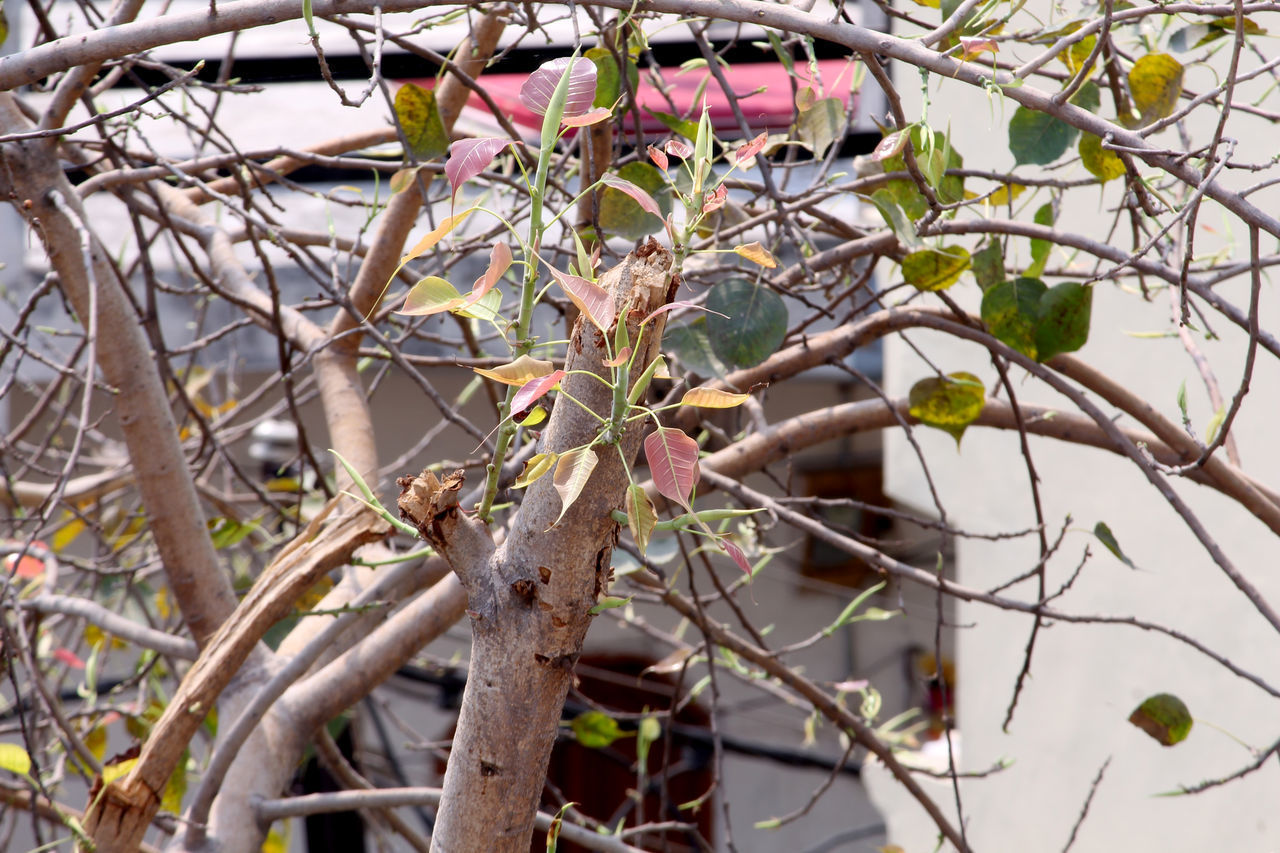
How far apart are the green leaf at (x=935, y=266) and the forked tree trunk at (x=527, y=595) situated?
34cm

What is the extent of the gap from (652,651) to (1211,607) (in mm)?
1670

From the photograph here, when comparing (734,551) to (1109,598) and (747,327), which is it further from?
(1109,598)

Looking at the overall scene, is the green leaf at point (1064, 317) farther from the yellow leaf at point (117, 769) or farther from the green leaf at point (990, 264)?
the yellow leaf at point (117, 769)

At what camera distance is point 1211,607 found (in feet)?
4.79

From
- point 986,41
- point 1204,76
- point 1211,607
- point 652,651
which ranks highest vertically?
point 1204,76

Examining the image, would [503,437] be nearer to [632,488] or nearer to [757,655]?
[632,488]

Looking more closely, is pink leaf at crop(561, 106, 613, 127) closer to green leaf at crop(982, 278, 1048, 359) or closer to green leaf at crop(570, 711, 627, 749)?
green leaf at crop(982, 278, 1048, 359)

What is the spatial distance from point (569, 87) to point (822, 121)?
0.36 m

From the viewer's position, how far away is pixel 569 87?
399 millimetres

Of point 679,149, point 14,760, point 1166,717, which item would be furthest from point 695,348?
point 14,760

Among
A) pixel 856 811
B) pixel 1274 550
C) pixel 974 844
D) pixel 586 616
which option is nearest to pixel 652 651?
pixel 856 811

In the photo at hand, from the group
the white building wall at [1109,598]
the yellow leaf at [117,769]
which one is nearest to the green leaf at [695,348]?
the yellow leaf at [117,769]

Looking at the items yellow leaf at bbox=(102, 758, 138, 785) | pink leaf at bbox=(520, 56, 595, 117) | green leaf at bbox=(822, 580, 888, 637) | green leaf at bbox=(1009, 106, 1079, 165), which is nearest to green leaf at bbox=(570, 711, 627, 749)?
green leaf at bbox=(822, 580, 888, 637)

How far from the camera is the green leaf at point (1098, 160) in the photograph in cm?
69
